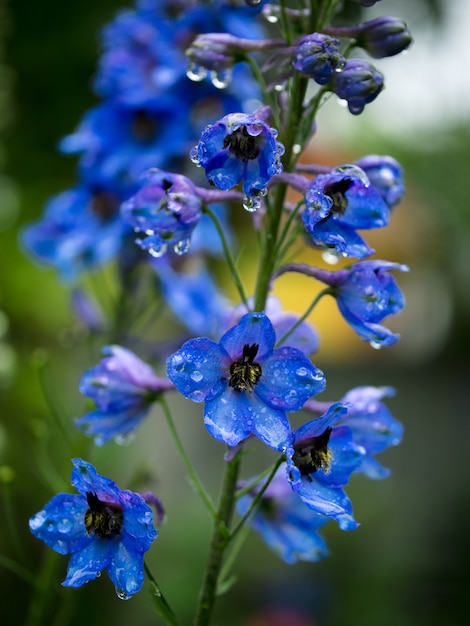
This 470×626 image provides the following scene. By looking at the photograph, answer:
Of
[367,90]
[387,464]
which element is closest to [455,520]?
[387,464]

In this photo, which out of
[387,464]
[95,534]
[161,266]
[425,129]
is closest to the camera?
[95,534]

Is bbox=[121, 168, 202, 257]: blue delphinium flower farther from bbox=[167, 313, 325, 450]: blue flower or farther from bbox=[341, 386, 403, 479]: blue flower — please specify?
bbox=[341, 386, 403, 479]: blue flower

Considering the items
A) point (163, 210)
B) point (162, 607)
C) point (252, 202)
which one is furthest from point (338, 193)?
point (162, 607)

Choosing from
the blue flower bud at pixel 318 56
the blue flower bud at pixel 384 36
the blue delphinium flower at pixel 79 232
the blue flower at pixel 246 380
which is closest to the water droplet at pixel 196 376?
the blue flower at pixel 246 380

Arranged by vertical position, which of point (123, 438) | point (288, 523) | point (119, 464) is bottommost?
point (119, 464)

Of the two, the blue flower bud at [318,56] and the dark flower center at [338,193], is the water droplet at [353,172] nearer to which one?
the dark flower center at [338,193]

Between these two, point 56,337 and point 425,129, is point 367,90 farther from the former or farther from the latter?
point 425,129

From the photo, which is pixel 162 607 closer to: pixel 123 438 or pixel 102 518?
pixel 102 518

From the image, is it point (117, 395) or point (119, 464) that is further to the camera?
point (119, 464)
